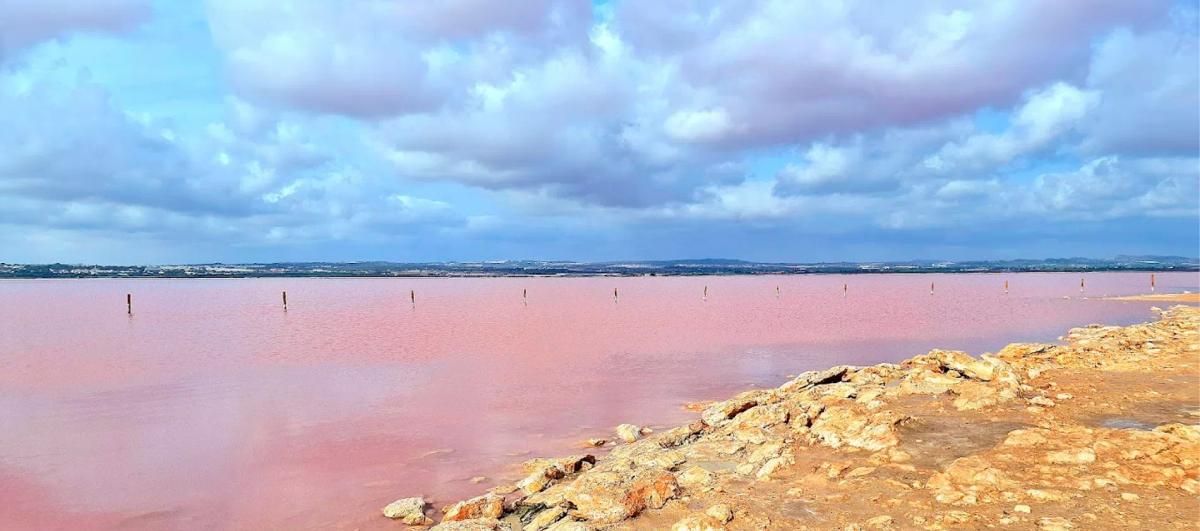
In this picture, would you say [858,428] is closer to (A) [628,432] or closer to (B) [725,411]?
(B) [725,411]

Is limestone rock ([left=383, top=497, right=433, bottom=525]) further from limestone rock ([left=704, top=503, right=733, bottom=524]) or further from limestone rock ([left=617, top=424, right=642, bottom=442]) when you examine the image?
limestone rock ([left=617, top=424, right=642, bottom=442])

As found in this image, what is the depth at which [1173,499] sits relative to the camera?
8.01 meters

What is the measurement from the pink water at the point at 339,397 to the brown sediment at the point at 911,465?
3.22m

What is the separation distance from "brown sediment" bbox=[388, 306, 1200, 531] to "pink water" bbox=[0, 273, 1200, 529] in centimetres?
322

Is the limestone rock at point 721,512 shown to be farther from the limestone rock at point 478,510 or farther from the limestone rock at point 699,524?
the limestone rock at point 478,510

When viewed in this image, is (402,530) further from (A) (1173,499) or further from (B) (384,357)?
(B) (384,357)

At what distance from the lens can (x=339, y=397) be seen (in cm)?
2255

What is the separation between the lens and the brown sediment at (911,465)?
27.0 feet

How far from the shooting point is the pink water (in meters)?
13.1

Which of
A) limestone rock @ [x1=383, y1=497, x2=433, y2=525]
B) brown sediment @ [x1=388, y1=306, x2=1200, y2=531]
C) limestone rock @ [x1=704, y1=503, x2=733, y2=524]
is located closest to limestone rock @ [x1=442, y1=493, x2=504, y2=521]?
brown sediment @ [x1=388, y1=306, x2=1200, y2=531]

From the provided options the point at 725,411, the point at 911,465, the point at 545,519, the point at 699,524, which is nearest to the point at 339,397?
the point at 725,411

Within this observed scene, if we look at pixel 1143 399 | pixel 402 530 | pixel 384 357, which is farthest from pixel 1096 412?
pixel 384 357

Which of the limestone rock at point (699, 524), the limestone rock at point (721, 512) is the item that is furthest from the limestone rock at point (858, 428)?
the limestone rock at point (699, 524)

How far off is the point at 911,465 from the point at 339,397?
18.0 meters
